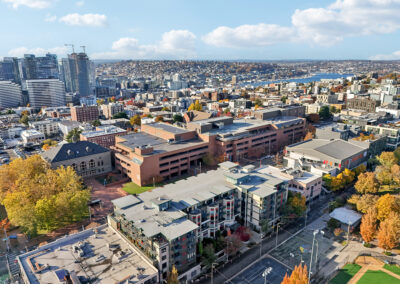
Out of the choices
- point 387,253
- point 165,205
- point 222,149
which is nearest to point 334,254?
point 387,253

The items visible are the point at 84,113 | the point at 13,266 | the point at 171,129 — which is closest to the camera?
the point at 13,266

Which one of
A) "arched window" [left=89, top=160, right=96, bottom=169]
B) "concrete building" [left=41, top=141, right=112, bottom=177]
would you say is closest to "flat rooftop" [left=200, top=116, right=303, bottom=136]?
"concrete building" [left=41, top=141, right=112, bottom=177]

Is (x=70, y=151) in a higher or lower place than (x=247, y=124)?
lower

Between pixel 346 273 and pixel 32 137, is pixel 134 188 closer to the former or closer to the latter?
pixel 346 273

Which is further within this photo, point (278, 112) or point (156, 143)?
point (278, 112)

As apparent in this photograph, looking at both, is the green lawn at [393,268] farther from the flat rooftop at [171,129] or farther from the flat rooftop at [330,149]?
the flat rooftop at [171,129]

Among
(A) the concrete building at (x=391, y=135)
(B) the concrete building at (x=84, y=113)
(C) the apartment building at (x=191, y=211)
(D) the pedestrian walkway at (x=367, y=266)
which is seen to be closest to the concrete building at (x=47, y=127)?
(B) the concrete building at (x=84, y=113)

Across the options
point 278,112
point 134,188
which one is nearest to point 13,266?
point 134,188

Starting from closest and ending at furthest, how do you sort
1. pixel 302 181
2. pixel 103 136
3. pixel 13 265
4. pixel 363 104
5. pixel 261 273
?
pixel 261 273
pixel 13 265
pixel 302 181
pixel 103 136
pixel 363 104
